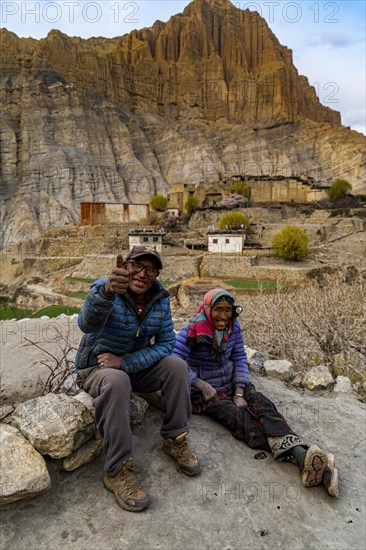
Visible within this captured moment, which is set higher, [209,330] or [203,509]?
[209,330]

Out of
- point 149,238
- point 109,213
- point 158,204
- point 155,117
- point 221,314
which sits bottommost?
point 221,314

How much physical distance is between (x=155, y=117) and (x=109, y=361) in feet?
323

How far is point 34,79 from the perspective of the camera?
75.6 m

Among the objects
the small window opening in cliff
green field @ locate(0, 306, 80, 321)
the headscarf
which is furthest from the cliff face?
the headscarf

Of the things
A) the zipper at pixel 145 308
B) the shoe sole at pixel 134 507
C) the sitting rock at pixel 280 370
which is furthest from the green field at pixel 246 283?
the shoe sole at pixel 134 507

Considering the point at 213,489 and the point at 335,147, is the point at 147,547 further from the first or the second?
the point at 335,147

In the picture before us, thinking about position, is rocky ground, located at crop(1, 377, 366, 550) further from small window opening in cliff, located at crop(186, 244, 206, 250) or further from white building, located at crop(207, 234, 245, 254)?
small window opening in cliff, located at crop(186, 244, 206, 250)

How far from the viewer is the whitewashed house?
103 ft

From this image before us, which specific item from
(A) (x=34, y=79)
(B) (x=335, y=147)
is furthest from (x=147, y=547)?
(A) (x=34, y=79)

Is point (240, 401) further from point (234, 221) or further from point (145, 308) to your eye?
point (234, 221)

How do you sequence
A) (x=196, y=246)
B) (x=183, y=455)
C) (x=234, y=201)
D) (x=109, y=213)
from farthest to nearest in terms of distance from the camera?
(x=234, y=201) < (x=109, y=213) < (x=196, y=246) < (x=183, y=455)

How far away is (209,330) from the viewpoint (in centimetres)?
377

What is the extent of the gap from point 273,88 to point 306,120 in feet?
49.2

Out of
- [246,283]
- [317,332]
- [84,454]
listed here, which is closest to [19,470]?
[84,454]
